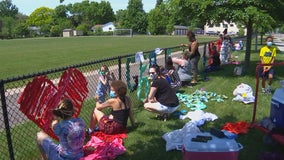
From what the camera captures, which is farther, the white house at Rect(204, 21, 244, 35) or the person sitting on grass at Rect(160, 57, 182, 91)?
the white house at Rect(204, 21, 244, 35)

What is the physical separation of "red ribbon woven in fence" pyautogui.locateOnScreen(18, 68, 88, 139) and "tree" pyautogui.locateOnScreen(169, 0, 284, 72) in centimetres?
701

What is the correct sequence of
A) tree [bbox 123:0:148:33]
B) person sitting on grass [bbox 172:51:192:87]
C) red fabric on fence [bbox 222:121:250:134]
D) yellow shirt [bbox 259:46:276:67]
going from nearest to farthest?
red fabric on fence [bbox 222:121:250:134]
yellow shirt [bbox 259:46:276:67]
person sitting on grass [bbox 172:51:192:87]
tree [bbox 123:0:148:33]

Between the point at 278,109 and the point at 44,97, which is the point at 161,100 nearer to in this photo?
the point at 278,109

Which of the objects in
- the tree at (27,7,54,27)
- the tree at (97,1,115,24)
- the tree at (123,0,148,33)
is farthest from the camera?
the tree at (27,7,54,27)

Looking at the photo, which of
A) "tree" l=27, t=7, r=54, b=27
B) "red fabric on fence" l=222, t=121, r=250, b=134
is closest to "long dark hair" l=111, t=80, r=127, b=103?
"red fabric on fence" l=222, t=121, r=250, b=134

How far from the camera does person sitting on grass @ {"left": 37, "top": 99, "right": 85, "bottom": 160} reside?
4172mm

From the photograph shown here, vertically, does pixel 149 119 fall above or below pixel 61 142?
below

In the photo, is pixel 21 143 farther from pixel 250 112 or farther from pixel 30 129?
pixel 250 112

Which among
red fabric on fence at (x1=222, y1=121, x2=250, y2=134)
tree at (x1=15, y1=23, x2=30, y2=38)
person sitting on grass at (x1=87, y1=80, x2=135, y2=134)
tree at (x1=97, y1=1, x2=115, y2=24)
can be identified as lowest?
red fabric on fence at (x1=222, y1=121, x2=250, y2=134)

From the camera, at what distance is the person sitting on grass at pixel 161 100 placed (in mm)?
6633

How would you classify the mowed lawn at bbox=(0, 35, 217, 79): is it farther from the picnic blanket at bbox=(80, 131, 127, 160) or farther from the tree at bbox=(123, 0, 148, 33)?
the tree at bbox=(123, 0, 148, 33)

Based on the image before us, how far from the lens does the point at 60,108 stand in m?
4.25

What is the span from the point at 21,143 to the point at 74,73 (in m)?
1.55

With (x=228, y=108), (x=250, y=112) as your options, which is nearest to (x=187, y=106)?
(x=228, y=108)
